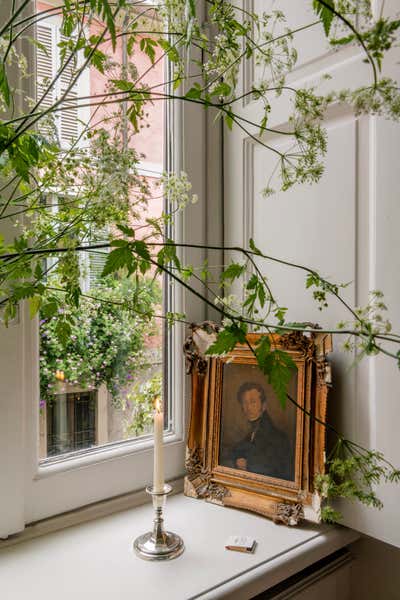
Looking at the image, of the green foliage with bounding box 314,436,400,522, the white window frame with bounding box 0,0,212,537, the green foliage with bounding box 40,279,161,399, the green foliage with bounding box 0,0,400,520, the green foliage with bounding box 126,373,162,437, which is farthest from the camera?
the green foliage with bounding box 126,373,162,437

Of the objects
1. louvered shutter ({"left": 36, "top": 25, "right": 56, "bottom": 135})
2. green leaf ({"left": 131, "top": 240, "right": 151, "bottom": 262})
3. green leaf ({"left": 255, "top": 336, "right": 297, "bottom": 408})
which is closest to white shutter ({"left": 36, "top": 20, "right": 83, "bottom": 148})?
louvered shutter ({"left": 36, "top": 25, "right": 56, "bottom": 135})

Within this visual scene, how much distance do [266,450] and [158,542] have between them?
0.98 feet

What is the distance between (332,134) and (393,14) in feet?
0.78

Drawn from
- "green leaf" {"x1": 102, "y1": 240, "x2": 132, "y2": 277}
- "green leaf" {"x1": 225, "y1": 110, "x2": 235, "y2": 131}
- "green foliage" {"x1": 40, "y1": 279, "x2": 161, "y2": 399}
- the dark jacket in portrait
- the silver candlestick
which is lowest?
the silver candlestick

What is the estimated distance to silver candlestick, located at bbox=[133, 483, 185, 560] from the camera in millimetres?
968

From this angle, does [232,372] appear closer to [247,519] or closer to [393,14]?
[247,519]

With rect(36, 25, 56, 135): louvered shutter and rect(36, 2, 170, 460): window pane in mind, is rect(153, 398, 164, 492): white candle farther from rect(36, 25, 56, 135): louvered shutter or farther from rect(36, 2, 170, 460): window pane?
rect(36, 25, 56, 135): louvered shutter

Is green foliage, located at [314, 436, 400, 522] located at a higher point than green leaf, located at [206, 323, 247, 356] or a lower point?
lower

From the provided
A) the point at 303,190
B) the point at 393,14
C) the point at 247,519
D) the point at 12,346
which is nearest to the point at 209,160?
the point at 303,190

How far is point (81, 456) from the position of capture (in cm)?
114

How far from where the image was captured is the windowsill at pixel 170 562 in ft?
2.86

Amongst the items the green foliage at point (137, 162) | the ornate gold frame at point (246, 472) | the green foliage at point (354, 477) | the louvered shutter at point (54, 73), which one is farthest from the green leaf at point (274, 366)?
the louvered shutter at point (54, 73)

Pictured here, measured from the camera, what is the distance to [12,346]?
100 centimetres

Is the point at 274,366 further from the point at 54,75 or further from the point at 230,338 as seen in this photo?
the point at 54,75
